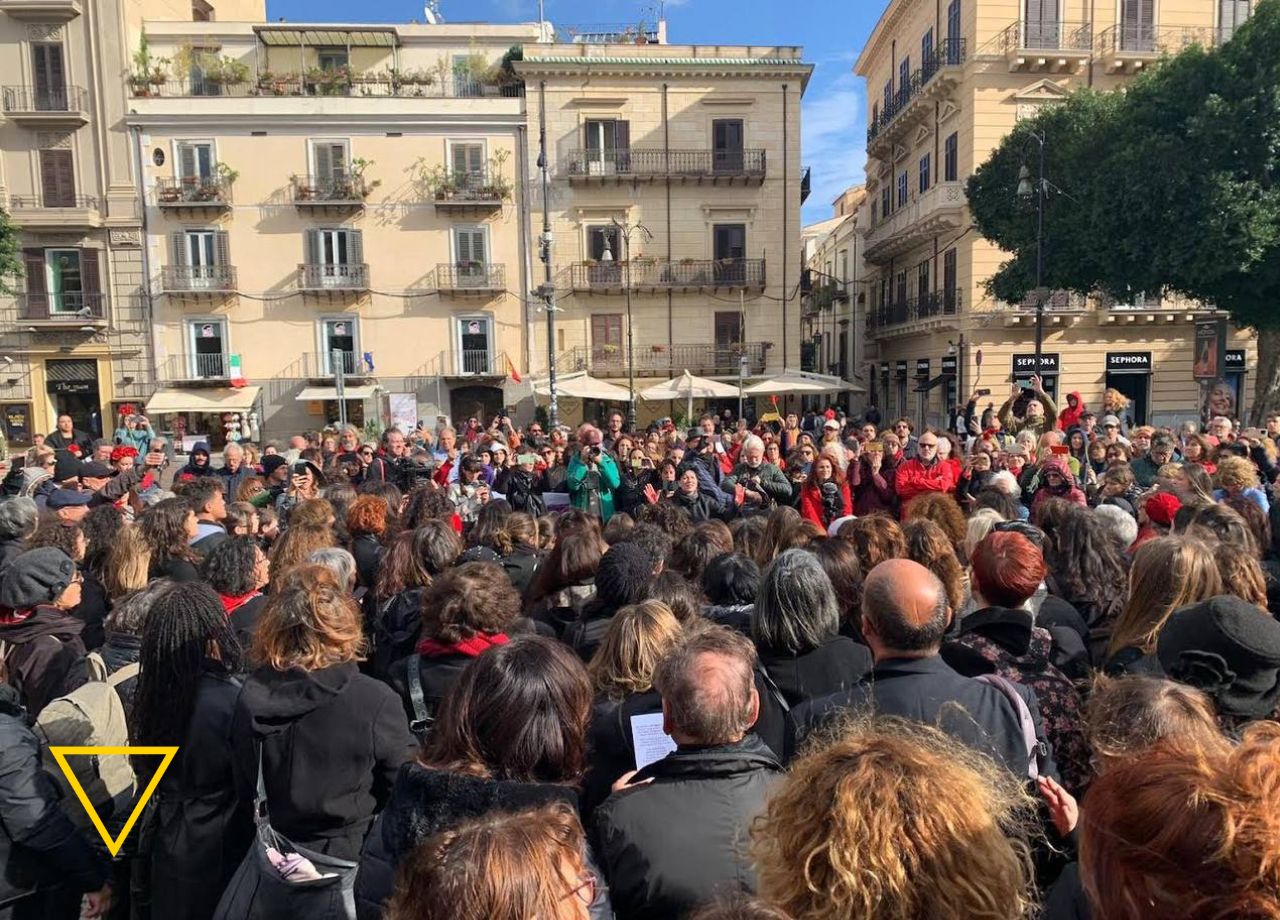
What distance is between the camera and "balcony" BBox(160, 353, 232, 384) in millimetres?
28516

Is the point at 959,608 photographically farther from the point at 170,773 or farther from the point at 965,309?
the point at 965,309

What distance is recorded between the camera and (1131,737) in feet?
6.94

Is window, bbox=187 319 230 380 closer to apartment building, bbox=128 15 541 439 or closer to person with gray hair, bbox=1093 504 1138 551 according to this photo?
apartment building, bbox=128 15 541 439

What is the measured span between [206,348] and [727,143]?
1960 cm

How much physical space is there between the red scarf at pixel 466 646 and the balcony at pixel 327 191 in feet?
92.3

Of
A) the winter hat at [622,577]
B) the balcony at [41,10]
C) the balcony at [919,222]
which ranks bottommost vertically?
the winter hat at [622,577]

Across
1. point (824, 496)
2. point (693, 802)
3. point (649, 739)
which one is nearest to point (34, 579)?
point (649, 739)

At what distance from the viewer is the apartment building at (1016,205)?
25703mm

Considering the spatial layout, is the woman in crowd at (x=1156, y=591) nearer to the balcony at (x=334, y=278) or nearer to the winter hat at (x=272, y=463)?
the winter hat at (x=272, y=463)

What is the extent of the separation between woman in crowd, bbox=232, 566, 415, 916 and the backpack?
713 millimetres

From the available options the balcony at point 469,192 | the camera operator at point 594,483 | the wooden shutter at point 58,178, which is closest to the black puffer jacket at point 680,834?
the camera operator at point 594,483

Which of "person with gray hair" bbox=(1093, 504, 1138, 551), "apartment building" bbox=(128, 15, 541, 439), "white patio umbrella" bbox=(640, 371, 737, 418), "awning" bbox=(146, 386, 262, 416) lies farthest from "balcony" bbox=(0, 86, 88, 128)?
"person with gray hair" bbox=(1093, 504, 1138, 551)

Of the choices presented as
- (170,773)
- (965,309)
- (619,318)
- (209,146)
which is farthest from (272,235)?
(170,773)

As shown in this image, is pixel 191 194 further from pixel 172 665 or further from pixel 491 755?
pixel 491 755
